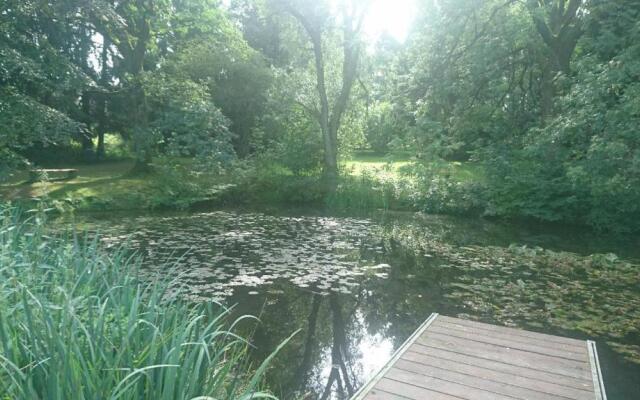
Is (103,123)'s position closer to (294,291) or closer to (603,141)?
(294,291)

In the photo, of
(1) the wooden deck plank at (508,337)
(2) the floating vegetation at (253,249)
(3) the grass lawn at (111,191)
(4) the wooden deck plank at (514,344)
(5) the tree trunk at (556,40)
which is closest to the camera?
(4) the wooden deck plank at (514,344)

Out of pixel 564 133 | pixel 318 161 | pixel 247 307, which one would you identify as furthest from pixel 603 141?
pixel 318 161

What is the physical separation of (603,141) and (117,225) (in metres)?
11.7

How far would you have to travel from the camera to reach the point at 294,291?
6.94 meters

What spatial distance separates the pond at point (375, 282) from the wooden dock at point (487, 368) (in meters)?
0.52

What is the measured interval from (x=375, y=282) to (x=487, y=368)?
12.1 ft

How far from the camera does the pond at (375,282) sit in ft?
Answer: 16.3

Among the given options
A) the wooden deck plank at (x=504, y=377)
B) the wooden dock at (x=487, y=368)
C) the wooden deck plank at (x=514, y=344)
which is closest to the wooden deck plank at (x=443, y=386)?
the wooden dock at (x=487, y=368)

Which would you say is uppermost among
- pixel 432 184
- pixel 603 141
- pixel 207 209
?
pixel 603 141

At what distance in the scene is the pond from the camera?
4965mm

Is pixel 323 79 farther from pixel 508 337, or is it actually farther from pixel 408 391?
pixel 408 391

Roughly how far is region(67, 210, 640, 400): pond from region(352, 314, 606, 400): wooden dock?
0.52 meters

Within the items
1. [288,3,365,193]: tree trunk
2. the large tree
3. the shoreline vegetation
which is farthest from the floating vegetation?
the large tree

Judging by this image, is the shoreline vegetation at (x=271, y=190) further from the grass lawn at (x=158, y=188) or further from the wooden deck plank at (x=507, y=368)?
the wooden deck plank at (x=507, y=368)
